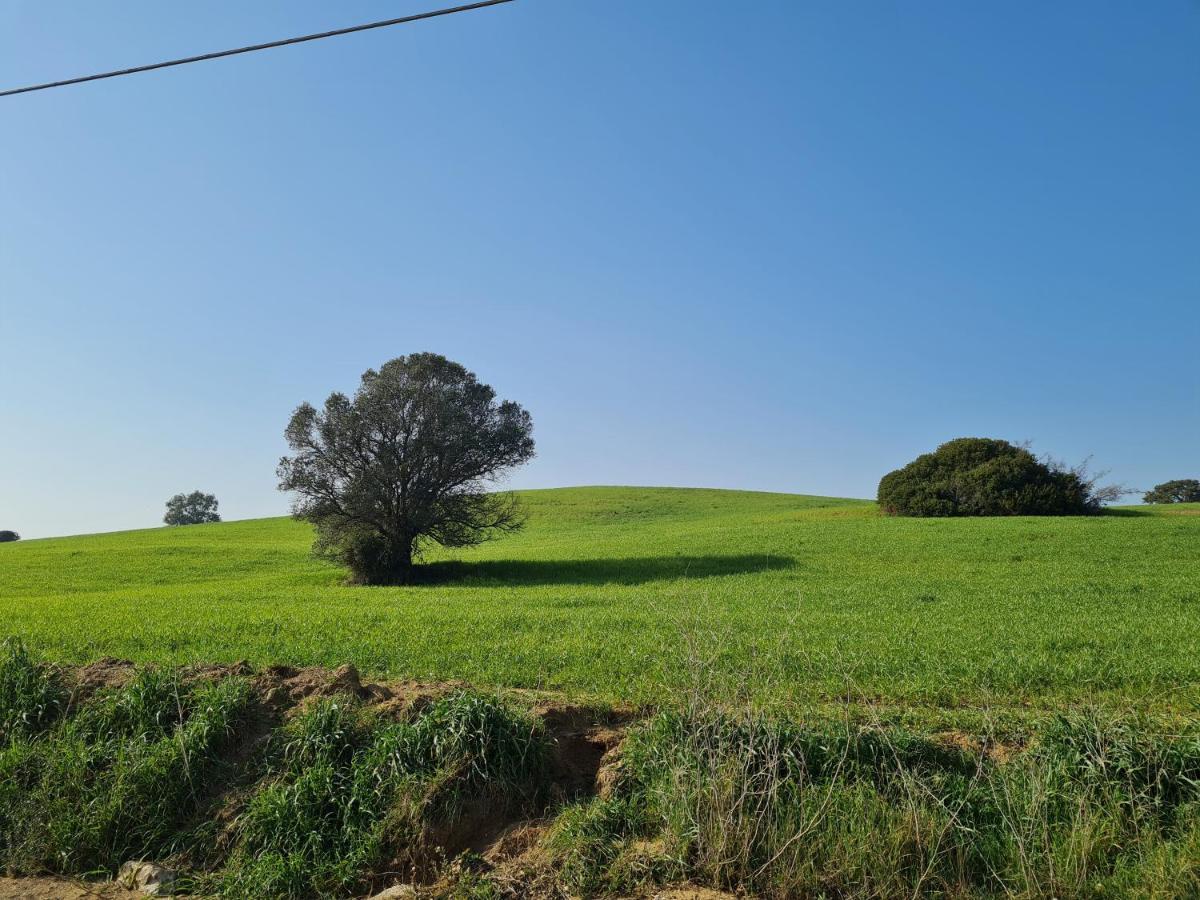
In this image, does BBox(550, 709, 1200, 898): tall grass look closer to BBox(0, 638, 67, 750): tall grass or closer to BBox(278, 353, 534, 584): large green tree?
BBox(0, 638, 67, 750): tall grass

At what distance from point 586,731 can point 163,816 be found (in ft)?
12.1

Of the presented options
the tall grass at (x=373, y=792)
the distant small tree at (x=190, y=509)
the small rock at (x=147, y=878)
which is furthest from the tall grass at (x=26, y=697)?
the distant small tree at (x=190, y=509)

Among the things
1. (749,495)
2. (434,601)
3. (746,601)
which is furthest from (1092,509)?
(434,601)

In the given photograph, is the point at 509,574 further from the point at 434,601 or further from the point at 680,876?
the point at 680,876

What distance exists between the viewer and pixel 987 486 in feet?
149

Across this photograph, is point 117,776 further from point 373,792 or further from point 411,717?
point 411,717

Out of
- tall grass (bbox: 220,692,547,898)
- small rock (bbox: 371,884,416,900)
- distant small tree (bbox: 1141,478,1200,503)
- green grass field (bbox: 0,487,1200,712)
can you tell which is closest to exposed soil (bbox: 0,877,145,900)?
tall grass (bbox: 220,692,547,898)

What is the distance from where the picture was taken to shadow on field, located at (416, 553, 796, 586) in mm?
27438

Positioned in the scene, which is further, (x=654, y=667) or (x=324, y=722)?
(x=654, y=667)

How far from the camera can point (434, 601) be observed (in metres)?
20.5

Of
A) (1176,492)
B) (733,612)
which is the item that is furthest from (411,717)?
(1176,492)

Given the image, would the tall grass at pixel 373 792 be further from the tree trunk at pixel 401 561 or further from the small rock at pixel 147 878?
the tree trunk at pixel 401 561

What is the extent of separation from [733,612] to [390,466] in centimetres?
2050

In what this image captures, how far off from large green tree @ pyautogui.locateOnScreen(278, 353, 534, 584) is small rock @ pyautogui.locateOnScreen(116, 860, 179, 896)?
2561 centimetres
